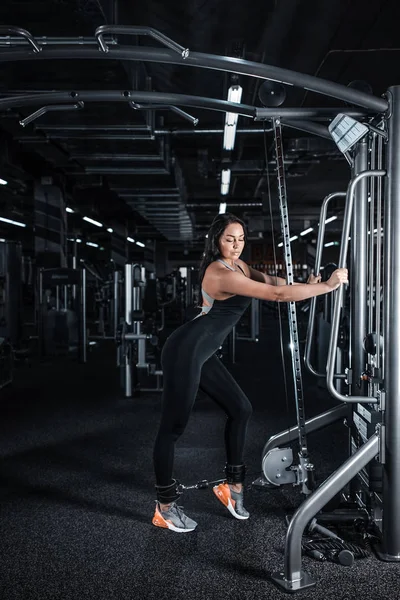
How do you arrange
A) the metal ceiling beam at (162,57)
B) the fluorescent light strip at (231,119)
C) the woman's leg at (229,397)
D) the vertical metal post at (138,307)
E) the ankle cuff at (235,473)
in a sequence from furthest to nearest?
the vertical metal post at (138,307)
the fluorescent light strip at (231,119)
the ankle cuff at (235,473)
the woman's leg at (229,397)
the metal ceiling beam at (162,57)

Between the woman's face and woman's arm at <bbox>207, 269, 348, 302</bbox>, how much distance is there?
149 millimetres

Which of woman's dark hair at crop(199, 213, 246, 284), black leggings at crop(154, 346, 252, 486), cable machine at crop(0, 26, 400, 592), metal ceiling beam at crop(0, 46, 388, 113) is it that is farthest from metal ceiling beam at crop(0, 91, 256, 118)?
black leggings at crop(154, 346, 252, 486)

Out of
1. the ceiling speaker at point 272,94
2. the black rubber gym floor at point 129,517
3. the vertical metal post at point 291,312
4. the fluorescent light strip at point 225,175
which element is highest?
the fluorescent light strip at point 225,175

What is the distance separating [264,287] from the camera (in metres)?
2.39

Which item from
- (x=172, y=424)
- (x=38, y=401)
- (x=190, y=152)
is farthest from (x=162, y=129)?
(x=172, y=424)

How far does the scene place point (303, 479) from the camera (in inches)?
100

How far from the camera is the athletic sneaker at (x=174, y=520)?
8.89 ft

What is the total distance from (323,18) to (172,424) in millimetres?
3356

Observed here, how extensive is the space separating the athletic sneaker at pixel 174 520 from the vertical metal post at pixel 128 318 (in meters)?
3.25

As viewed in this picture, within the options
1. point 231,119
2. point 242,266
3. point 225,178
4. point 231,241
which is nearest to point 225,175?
point 225,178

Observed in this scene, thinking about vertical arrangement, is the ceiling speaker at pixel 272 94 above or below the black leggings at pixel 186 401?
above

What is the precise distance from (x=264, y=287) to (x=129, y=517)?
4.77ft

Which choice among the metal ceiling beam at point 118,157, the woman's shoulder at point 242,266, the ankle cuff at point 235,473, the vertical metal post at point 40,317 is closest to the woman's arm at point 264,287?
the woman's shoulder at point 242,266

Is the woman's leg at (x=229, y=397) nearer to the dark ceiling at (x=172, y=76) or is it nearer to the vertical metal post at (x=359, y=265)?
the vertical metal post at (x=359, y=265)
